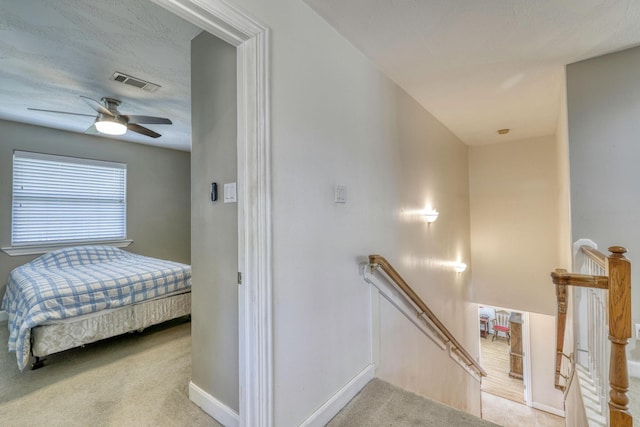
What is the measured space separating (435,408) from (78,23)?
3114 millimetres

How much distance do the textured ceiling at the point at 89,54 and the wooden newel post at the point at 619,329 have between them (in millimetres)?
2445

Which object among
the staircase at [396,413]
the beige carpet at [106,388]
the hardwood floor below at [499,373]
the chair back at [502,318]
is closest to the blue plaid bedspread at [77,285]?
the beige carpet at [106,388]

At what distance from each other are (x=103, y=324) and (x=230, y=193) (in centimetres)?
209

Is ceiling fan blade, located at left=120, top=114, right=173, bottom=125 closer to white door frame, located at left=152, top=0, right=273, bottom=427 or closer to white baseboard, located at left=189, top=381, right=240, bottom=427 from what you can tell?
white door frame, located at left=152, top=0, right=273, bottom=427

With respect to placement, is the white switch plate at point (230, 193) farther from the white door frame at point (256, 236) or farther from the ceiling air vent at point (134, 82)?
the ceiling air vent at point (134, 82)

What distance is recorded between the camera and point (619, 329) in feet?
3.81

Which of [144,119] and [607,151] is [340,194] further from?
[144,119]

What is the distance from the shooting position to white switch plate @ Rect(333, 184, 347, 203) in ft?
5.80

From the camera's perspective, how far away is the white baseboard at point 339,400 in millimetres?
1565

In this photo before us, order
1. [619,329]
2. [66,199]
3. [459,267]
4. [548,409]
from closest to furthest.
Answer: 1. [619,329]
2. [66,199]
3. [459,267]
4. [548,409]

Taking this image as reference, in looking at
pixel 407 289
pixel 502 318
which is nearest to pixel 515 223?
pixel 407 289

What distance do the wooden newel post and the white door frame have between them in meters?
1.44

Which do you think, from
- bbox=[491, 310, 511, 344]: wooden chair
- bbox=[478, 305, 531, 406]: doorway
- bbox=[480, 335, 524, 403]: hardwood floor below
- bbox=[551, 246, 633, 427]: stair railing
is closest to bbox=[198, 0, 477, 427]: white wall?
bbox=[551, 246, 633, 427]: stair railing

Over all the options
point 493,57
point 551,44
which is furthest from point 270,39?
point 551,44
